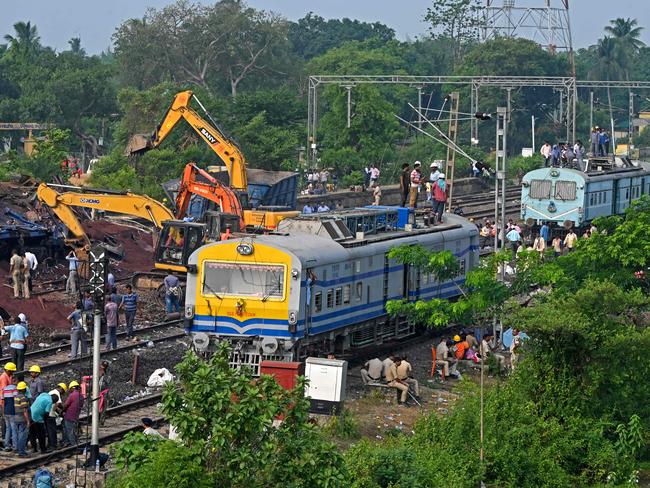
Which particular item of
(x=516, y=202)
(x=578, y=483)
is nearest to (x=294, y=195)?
(x=516, y=202)

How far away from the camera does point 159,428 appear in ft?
80.3

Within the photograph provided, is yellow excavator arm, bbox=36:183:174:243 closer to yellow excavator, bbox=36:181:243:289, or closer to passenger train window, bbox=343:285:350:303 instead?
yellow excavator, bbox=36:181:243:289

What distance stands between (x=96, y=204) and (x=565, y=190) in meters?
18.0

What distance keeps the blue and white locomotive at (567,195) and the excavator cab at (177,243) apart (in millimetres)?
16854

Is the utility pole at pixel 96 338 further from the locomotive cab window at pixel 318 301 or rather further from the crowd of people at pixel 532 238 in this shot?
the crowd of people at pixel 532 238

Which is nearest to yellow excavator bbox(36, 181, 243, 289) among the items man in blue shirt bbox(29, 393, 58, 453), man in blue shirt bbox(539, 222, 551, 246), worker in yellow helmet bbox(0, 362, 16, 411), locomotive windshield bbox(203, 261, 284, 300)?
locomotive windshield bbox(203, 261, 284, 300)

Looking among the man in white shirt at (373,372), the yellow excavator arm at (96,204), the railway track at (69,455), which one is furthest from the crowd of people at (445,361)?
the yellow excavator arm at (96,204)

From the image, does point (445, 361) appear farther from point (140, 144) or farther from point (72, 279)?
point (140, 144)

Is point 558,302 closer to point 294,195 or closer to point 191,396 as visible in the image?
point 191,396

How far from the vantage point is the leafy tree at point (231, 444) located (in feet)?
50.0

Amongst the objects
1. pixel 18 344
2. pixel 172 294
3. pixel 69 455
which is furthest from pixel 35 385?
pixel 172 294

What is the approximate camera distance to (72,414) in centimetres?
2297

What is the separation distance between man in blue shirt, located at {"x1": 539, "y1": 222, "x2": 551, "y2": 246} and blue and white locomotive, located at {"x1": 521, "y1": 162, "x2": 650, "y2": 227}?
492 mm

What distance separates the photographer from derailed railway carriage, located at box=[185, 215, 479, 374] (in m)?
27.1
